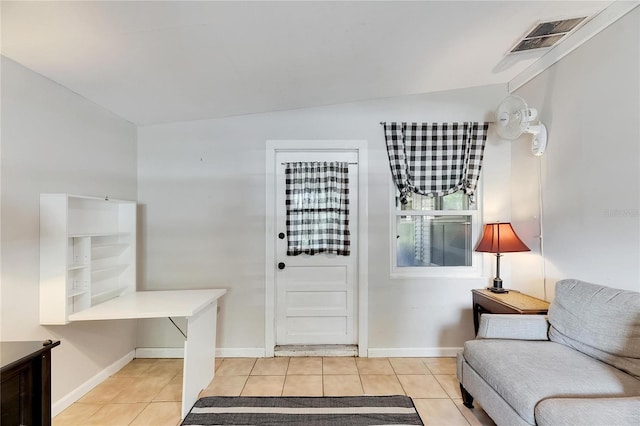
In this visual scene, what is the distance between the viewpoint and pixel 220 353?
295 cm

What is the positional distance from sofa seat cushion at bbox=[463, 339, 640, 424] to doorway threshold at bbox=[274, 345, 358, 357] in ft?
4.14

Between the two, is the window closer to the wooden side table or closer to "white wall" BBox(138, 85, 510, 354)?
"white wall" BBox(138, 85, 510, 354)

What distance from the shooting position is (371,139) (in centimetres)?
299

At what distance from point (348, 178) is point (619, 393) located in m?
2.29

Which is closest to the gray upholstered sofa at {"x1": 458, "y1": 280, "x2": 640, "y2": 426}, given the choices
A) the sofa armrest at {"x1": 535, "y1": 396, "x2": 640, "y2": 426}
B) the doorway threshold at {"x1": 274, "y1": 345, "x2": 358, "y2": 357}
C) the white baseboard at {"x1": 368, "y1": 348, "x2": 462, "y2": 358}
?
the sofa armrest at {"x1": 535, "y1": 396, "x2": 640, "y2": 426}

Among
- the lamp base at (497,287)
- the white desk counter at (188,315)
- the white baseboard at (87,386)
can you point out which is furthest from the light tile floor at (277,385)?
the lamp base at (497,287)

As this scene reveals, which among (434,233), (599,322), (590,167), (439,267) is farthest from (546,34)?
(439,267)

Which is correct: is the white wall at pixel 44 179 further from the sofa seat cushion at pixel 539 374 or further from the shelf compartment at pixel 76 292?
the sofa seat cushion at pixel 539 374

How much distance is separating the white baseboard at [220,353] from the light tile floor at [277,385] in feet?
0.17

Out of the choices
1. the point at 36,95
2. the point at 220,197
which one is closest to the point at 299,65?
the point at 220,197

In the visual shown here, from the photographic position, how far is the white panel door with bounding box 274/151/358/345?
3029mm

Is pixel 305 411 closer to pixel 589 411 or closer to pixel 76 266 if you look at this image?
pixel 589 411

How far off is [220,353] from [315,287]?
43.3 inches

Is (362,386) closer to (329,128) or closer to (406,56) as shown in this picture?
(329,128)
